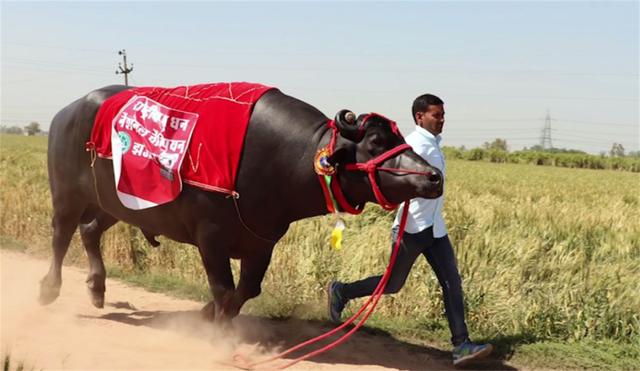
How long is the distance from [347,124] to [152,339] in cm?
245

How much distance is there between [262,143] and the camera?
14.6 ft

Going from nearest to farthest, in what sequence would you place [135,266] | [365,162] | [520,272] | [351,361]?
[365,162] → [351,361] → [520,272] → [135,266]

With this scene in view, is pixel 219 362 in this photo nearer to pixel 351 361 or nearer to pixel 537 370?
pixel 351 361

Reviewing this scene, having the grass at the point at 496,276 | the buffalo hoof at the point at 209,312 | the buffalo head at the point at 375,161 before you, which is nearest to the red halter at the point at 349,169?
the buffalo head at the point at 375,161

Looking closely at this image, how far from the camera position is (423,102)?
451cm

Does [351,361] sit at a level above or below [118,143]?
below

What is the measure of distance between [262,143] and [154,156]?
0.93 m

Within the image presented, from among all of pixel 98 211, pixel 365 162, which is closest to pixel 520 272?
pixel 365 162

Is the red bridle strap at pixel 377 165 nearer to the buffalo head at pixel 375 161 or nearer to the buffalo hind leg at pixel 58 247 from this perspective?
the buffalo head at pixel 375 161

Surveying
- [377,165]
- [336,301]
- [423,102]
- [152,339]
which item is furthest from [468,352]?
[152,339]

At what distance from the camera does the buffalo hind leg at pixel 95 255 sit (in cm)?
597

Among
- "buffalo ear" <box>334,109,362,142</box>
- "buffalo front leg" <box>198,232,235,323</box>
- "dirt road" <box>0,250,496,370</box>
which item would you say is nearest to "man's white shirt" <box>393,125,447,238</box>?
"buffalo ear" <box>334,109,362,142</box>

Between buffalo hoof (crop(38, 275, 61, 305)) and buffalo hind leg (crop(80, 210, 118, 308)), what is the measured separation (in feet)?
0.96

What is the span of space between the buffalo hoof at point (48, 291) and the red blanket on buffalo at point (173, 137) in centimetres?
143
